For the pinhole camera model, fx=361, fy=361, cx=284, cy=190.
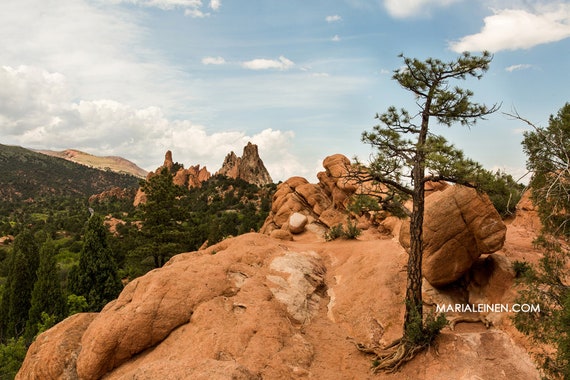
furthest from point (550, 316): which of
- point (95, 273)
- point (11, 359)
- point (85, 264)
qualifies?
point (85, 264)

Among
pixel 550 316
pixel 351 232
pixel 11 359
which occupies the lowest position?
pixel 11 359

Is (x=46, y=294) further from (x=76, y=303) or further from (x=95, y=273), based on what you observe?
(x=76, y=303)

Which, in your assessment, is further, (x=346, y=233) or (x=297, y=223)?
(x=297, y=223)

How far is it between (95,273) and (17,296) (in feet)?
36.2

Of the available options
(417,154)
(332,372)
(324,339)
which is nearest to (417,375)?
(332,372)

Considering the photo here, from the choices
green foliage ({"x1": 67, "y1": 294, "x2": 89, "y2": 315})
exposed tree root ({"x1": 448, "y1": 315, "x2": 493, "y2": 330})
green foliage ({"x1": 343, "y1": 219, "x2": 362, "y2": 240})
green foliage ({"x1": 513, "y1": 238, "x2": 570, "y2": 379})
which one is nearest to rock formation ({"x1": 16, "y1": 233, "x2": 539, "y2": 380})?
exposed tree root ({"x1": 448, "y1": 315, "x2": 493, "y2": 330})

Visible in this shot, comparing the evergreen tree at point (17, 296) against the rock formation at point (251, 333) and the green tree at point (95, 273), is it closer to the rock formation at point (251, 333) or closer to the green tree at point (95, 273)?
the green tree at point (95, 273)

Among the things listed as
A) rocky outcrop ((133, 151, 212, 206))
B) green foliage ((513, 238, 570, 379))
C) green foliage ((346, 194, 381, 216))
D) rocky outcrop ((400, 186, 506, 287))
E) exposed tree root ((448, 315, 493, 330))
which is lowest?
exposed tree root ((448, 315, 493, 330))

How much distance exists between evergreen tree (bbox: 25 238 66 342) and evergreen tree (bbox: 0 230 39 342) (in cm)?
348

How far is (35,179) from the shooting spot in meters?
160

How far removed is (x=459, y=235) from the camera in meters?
13.4

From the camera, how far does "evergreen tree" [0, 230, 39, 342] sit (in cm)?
3377

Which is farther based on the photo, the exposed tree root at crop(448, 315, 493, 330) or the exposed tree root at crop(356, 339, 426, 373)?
the exposed tree root at crop(448, 315, 493, 330)

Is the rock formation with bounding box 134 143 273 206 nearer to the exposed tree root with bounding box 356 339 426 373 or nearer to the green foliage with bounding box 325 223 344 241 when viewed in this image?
the green foliage with bounding box 325 223 344 241
